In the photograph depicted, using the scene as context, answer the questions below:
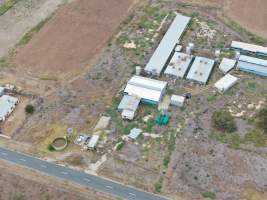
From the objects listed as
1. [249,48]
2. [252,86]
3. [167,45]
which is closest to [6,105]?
[167,45]

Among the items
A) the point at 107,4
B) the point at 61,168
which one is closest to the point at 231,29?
the point at 107,4

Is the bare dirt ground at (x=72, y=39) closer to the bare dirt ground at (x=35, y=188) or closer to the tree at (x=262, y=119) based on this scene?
the bare dirt ground at (x=35, y=188)

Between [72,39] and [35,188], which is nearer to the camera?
[35,188]

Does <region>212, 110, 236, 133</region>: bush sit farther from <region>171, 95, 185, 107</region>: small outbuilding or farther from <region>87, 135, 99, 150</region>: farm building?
<region>87, 135, 99, 150</region>: farm building

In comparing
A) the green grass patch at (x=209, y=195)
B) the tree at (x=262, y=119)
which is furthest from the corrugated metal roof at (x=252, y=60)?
the green grass patch at (x=209, y=195)

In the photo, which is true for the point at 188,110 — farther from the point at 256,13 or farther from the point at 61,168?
the point at 256,13

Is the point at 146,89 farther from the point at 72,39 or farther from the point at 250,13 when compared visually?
the point at 250,13

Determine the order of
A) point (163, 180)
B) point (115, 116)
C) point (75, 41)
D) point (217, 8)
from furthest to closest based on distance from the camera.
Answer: point (217, 8) < point (75, 41) < point (115, 116) < point (163, 180)
